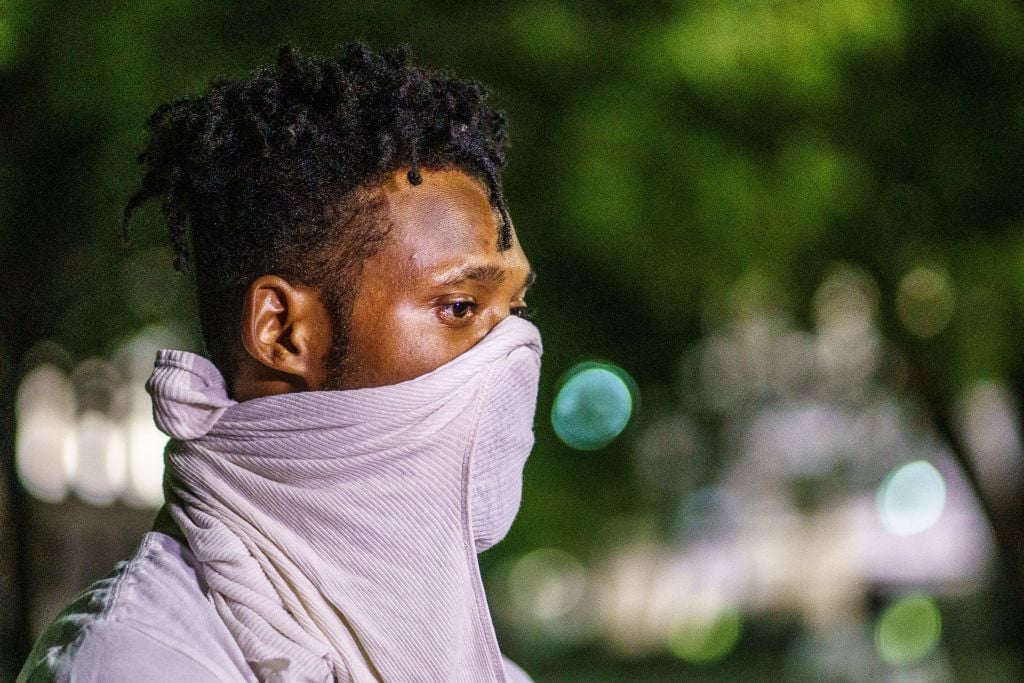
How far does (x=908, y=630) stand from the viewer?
61.8 ft

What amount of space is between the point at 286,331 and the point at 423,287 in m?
0.27

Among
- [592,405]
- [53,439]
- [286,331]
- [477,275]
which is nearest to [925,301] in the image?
[592,405]

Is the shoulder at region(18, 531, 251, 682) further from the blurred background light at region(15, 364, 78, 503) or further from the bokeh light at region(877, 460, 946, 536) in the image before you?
the bokeh light at region(877, 460, 946, 536)

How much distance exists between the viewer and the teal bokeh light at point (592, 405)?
7.01m

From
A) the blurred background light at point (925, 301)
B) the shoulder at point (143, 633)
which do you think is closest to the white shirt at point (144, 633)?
the shoulder at point (143, 633)

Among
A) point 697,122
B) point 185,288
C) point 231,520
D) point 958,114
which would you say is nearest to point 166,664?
point 231,520

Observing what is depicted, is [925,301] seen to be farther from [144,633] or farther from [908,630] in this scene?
[908,630]

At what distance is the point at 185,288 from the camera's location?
25.0 ft

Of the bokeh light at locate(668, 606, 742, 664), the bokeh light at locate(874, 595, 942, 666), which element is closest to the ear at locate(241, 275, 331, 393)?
the bokeh light at locate(874, 595, 942, 666)

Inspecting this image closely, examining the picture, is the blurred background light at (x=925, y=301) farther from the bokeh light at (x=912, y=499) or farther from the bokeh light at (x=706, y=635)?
the bokeh light at (x=912, y=499)

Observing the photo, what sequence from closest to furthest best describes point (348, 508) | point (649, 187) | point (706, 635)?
point (348, 508) → point (649, 187) → point (706, 635)

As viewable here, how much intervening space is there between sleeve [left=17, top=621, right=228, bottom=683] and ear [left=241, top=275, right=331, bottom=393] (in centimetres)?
55

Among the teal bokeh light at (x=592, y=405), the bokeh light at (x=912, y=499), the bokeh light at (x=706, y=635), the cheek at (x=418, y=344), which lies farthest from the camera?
the bokeh light at (x=912, y=499)

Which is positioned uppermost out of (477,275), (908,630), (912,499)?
(477,275)
